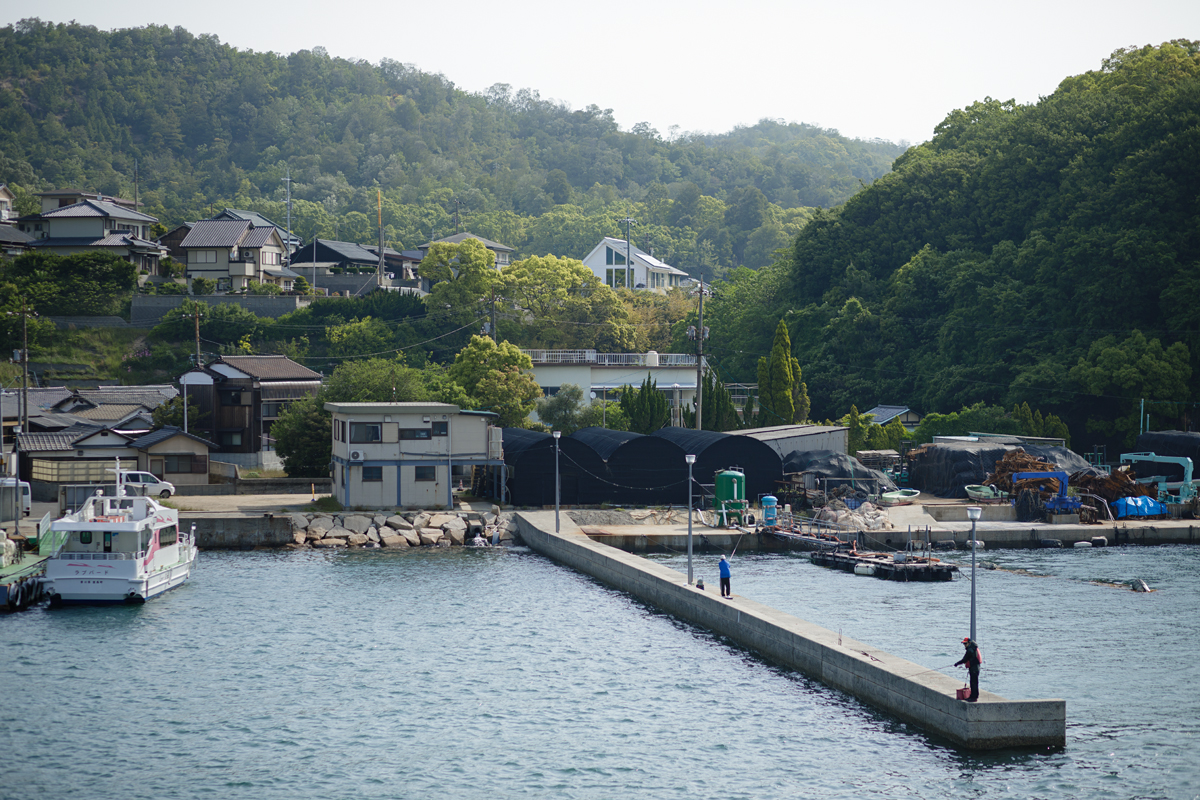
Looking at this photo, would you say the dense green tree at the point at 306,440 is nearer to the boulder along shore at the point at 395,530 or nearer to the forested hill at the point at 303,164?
the boulder along shore at the point at 395,530

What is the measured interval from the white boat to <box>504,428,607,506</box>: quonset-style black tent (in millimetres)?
16749

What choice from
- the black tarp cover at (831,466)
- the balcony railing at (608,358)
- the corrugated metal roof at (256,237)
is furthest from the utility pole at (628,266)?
the black tarp cover at (831,466)

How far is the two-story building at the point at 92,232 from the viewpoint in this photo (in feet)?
269

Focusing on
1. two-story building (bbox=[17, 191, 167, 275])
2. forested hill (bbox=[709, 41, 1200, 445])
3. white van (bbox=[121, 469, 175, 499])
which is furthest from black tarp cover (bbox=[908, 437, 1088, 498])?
two-story building (bbox=[17, 191, 167, 275])

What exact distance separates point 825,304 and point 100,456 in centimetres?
4927

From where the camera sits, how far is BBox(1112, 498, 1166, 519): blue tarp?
1925 inches

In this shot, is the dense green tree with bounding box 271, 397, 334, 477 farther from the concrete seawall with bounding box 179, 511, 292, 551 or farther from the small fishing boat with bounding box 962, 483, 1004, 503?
the small fishing boat with bounding box 962, 483, 1004, 503

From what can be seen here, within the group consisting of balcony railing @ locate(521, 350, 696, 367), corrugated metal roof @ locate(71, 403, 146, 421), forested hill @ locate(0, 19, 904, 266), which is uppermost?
forested hill @ locate(0, 19, 904, 266)

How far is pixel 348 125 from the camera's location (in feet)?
620

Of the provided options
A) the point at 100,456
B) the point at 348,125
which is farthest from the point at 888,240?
the point at 348,125

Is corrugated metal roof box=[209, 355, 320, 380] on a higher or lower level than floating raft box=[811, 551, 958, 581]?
higher

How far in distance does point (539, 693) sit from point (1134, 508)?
112 ft

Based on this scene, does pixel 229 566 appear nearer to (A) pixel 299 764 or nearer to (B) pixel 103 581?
(B) pixel 103 581

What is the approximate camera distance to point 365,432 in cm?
4541
